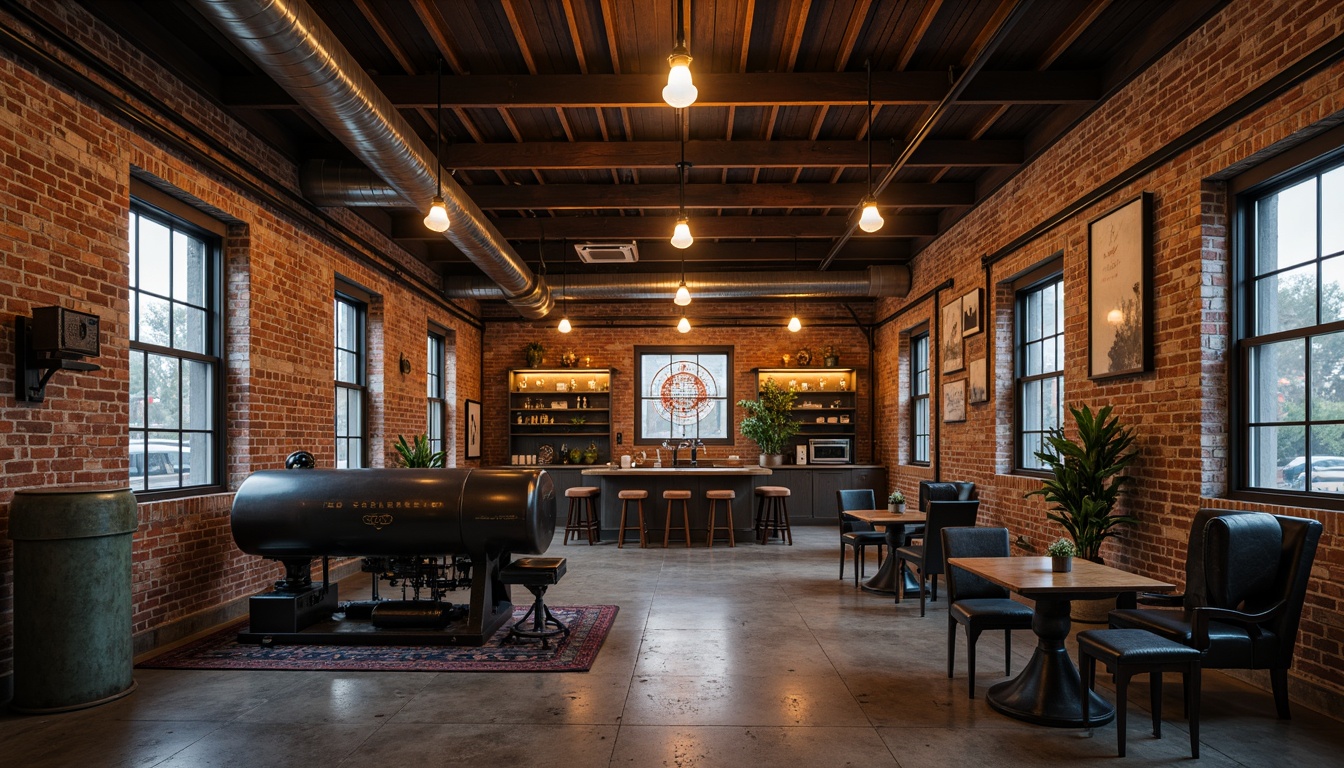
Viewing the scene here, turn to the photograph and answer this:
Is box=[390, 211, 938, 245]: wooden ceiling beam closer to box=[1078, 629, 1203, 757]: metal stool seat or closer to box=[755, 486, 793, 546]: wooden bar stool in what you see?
box=[755, 486, 793, 546]: wooden bar stool

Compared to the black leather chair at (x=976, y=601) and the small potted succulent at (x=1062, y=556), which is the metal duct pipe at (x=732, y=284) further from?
the small potted succulent at (x=1062, y=556)

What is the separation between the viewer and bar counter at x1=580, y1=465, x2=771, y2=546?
10.5 meters

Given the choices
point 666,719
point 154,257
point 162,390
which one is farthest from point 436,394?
point 666,719

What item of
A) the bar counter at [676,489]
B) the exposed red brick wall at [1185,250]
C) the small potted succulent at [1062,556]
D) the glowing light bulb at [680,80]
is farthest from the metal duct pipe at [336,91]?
the exposed red brick wall at [1185,250]

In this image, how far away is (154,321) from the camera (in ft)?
18.0

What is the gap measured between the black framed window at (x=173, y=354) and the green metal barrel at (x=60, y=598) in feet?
3.91

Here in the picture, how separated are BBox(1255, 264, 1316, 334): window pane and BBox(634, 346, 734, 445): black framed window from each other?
9.26 m

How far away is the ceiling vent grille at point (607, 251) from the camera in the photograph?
963 centimetres

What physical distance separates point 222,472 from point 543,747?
151 inches

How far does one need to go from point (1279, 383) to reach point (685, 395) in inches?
381

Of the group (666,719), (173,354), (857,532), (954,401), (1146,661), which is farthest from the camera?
(954,401)

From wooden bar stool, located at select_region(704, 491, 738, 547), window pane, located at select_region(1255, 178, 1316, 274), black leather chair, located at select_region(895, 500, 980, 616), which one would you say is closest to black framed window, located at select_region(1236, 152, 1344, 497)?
window pane, located at select_region(1255, 178, 1316, 274)

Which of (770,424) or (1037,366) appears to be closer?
(1037,366)

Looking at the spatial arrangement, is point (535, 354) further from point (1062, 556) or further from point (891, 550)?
point (1062, 556)
